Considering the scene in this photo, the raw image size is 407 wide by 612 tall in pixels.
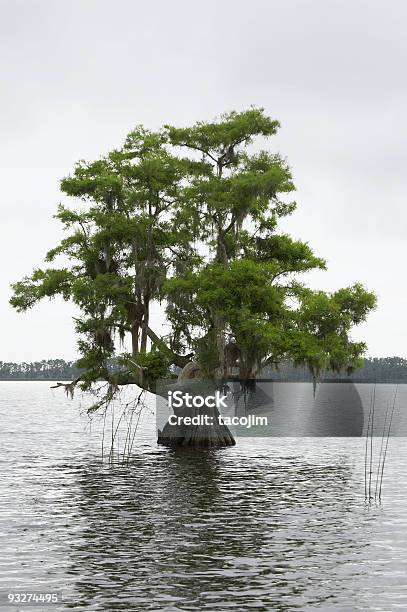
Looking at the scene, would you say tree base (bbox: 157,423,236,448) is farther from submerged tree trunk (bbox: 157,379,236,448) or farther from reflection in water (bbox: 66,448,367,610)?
reflection in water (bbox: 66,448,367,610)

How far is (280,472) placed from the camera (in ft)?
138

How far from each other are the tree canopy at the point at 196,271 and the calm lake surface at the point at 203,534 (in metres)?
6.42

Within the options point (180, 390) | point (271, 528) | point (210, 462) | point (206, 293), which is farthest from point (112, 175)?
point (271, 528)

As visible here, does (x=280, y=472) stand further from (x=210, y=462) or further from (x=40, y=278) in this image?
(x=40, y=278)

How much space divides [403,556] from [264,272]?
2741cm

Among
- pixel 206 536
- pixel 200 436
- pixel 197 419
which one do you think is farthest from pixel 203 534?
pixel 197 419

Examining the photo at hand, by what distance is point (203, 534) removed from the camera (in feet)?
84.3

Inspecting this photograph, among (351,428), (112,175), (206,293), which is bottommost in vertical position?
(351,428)

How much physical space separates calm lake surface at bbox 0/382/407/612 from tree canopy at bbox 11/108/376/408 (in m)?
6.42

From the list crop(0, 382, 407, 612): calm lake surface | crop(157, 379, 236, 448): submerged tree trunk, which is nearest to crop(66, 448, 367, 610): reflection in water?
crop(0, 382, 407, 612): calm lake surface

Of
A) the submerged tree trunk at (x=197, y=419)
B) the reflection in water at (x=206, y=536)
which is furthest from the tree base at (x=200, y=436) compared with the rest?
the reflection in water at (x=206, y=536)

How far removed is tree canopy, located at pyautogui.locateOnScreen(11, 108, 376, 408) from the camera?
48.1m

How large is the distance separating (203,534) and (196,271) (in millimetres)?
27445

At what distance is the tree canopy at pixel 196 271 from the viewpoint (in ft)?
158
